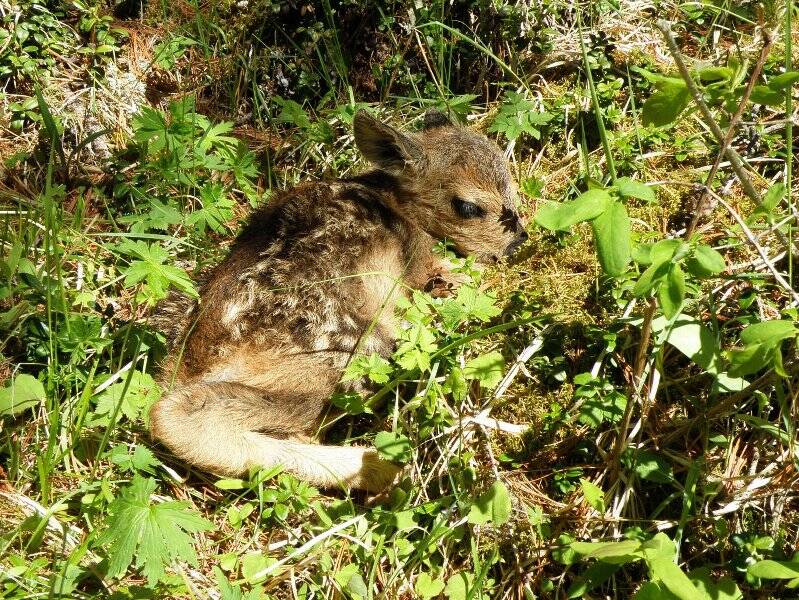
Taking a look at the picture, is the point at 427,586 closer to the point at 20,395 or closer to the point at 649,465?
the point at 649,465

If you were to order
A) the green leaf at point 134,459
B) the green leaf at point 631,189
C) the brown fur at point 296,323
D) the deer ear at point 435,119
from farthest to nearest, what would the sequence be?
the deer ear at point 435,119 → the brown fur at point 296,323 → the green leaf at point 134,459 → the green leaf at point 631,189

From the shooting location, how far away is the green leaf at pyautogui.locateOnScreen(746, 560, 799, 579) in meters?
2.76

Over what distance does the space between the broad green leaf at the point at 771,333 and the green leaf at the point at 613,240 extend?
516mm

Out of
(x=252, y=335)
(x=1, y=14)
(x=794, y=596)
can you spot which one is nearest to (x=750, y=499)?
(x=794, y=596)

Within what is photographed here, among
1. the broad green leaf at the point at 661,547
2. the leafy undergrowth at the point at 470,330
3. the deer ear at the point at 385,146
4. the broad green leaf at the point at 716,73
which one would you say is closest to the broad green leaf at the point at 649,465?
the leafy undergrowth at the point at 470,330

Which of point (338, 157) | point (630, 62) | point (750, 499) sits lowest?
point (750, 499)

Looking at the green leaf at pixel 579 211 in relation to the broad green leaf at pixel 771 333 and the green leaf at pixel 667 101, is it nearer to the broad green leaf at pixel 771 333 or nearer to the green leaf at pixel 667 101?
the green leaf at pixel 667 101

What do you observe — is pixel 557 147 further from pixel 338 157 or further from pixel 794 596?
pixel 794 596

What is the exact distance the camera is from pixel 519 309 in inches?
177

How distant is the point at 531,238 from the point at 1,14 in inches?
181

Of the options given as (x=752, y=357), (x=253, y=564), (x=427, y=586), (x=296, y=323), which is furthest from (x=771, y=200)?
(x=253, y=564)

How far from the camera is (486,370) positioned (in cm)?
397

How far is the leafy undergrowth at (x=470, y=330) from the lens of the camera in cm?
335

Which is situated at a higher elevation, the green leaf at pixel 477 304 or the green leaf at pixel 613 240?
the green leaf at pixel 613 240
